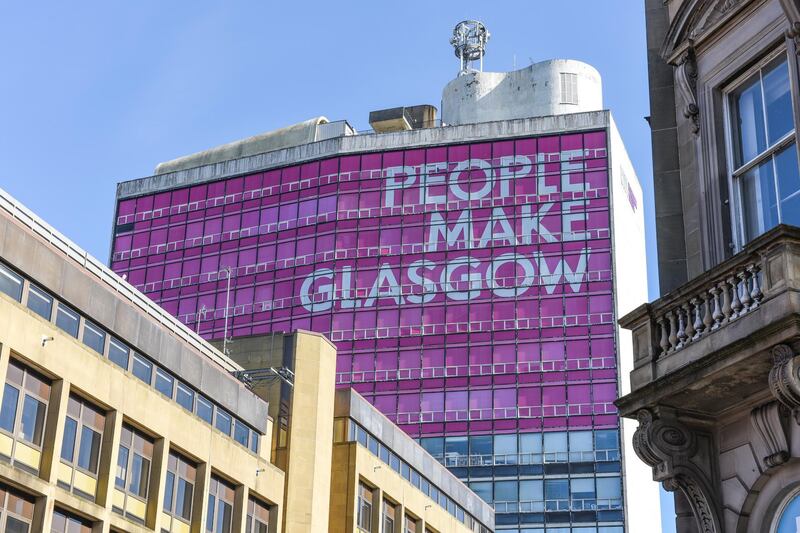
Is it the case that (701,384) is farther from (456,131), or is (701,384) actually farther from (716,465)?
(456,131)

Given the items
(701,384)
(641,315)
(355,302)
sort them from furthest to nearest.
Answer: (355,302) → (641,315) → (701,384)

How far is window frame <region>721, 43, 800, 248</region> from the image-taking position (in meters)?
17.2

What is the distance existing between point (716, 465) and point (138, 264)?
346ft

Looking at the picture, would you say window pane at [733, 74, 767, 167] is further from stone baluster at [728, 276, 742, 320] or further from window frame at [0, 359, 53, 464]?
window frame at [0, 359, 53, 464]

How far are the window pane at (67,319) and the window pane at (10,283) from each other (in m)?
1.90

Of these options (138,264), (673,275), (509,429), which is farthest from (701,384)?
(138,264)

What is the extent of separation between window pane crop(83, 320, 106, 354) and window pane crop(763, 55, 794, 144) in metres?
27.2

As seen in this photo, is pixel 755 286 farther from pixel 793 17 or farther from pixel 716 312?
pixel 793 17

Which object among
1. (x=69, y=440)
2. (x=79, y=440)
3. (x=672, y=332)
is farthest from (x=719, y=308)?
(x=79, y=440)

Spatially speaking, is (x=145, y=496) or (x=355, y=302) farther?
(x=355, y=302)

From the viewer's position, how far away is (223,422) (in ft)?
158

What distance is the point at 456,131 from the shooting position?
4478 inches

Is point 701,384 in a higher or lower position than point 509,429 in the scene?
lower

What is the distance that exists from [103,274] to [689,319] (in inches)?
1244
